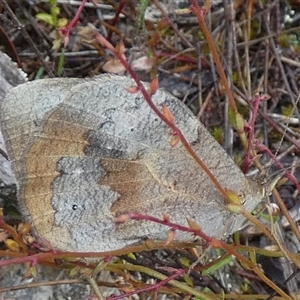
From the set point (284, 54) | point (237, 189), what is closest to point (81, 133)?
point (237, 189)

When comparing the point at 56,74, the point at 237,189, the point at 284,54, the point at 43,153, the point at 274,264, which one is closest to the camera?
the point at 237,189

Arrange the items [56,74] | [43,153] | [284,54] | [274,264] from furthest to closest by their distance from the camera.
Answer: [284,54]
[56,74]
[274,264]
[43,153]

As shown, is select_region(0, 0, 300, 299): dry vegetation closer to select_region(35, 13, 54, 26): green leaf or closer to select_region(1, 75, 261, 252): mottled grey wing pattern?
select_region(35, 13, 54, 26): green leaf

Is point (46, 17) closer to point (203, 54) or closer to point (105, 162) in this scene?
point (203, 54)

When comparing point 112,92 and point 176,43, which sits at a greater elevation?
point 112,92

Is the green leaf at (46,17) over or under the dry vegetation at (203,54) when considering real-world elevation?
over

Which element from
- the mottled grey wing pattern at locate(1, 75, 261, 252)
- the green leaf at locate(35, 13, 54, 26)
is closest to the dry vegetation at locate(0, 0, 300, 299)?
the green leaf at locate(35, 13, 54, 26)

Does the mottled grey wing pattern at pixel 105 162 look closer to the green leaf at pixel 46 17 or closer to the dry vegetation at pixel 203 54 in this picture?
the dry vegetation at pixel 203 54

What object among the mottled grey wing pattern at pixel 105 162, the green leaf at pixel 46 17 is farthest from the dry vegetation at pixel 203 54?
the mottled grey wing pattern at pixel 105 162

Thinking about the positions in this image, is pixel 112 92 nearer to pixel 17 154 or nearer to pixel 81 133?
pixel 81 133
